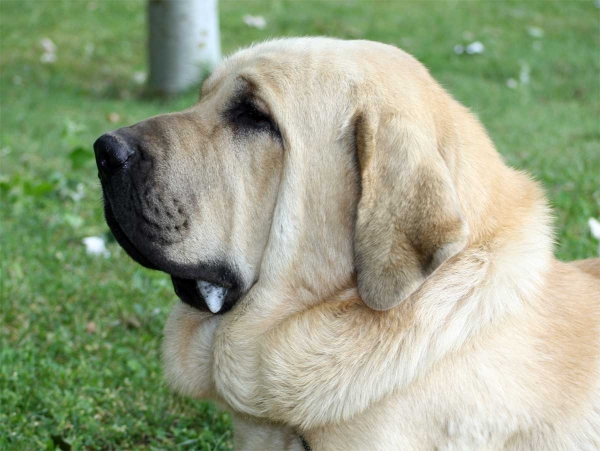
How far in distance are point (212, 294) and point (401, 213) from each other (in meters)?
0.85

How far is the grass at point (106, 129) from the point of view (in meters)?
4.01

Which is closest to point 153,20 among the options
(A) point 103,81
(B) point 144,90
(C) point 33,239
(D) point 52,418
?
(B) point 144,90

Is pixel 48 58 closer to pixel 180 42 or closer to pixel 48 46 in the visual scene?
pixel 48 46

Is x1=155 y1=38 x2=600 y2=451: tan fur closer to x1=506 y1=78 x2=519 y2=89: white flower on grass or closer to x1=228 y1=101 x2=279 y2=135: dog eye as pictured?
x1=228 y1=101 x2=279 y2=135: dog eye

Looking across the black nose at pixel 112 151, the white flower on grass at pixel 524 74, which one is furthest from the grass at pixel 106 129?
the black nose at pixel 112 151

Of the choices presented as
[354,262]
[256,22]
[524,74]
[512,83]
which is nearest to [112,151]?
[354,262]

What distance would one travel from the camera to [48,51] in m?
13.3

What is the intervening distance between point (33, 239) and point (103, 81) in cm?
676

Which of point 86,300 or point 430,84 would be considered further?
point 86,300

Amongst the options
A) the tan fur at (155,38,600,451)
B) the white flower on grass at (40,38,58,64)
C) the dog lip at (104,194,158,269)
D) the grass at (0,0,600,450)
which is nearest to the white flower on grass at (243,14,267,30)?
the grass at (0,0,600,450)

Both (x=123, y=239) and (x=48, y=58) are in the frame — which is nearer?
(x=123, y=239)

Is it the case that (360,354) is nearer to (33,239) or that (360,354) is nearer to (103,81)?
(33,239)

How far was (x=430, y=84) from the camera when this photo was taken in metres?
3.13

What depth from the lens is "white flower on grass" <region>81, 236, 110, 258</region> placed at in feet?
19.0
